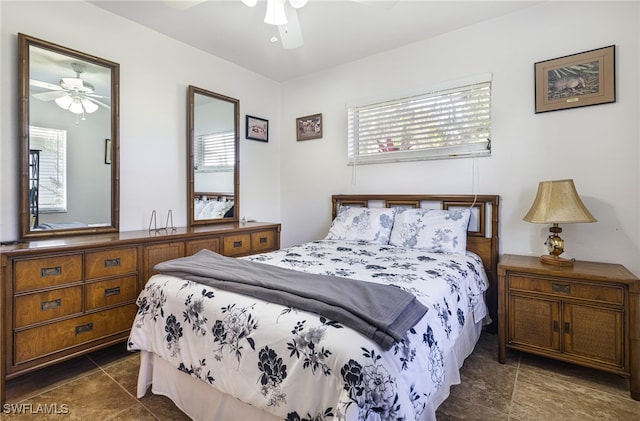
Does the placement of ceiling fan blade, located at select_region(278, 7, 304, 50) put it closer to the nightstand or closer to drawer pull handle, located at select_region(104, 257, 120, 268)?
drawer pull handle, located at select_region(104, 257, 120, 268)

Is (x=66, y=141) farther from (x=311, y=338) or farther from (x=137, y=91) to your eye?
(x=311, y=338)

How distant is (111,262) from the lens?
82.4 inches

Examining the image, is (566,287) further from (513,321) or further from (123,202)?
(123,202)

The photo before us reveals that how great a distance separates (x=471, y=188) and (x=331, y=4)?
1.85 meters

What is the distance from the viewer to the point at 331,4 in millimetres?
2377

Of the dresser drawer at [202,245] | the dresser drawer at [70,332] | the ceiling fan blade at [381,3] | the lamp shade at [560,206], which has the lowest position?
the dresser drawer at [70,332]

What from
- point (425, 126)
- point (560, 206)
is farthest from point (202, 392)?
point (425, 126)

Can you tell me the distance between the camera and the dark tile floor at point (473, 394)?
5.34 ft

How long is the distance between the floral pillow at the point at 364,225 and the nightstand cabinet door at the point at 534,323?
1045 millimetres

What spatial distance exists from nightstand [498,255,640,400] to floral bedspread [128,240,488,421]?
411mm

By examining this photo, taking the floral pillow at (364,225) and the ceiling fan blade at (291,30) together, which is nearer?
the ceiling fan blade at (291,30)

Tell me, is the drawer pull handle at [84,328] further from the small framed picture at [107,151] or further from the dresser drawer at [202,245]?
the small framed picture at [107,151]

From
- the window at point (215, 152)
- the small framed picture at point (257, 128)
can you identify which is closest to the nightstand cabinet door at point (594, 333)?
the window at point (215, 152)

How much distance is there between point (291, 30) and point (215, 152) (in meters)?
1.55
